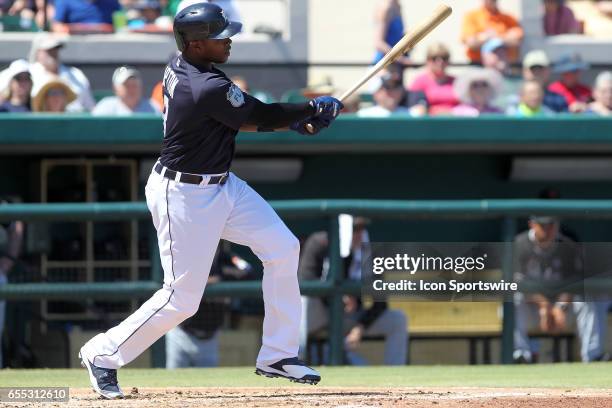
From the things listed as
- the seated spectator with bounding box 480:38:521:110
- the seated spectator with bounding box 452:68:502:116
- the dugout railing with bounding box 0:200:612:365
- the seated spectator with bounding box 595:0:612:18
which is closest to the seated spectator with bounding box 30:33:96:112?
the dugout railing with bounding box 0:200:612:365

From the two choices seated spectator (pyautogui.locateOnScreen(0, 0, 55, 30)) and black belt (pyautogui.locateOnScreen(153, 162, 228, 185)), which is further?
seated spectator (pyautogui.locateOnScreen(0, 0, 55, 30))

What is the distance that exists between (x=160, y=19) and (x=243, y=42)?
74 centimetres

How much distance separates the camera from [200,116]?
5098mm

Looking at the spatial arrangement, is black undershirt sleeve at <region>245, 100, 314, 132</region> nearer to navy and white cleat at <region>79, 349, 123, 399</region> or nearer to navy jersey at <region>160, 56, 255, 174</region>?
navy jersey at <region>160, 56, 255, 174</region>

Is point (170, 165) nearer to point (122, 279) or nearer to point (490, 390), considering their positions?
point (490, 390)

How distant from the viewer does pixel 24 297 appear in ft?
24.9

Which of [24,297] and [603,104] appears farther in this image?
[603,104]

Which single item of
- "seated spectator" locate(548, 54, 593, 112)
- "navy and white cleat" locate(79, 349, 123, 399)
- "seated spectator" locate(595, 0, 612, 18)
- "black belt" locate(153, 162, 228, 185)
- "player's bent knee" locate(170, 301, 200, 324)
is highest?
"seated spectator" locate(595, 0, 612, 18)

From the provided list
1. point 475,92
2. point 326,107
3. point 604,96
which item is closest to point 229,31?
point 326,107

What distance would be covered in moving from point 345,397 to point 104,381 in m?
1.01

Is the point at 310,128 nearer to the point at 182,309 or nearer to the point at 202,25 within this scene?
the point at 202,25

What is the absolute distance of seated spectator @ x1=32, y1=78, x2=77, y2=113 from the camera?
8875mm

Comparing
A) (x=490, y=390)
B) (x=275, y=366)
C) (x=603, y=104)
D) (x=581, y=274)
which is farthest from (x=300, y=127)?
(x=603, y=104)

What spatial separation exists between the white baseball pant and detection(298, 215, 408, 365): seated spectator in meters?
2.40
